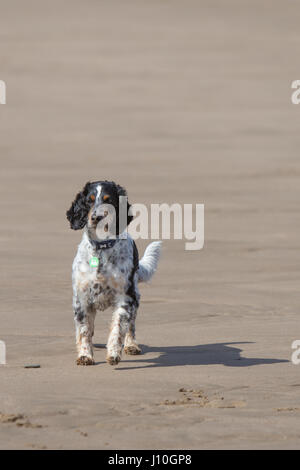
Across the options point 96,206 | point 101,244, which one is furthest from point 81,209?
point 101,244

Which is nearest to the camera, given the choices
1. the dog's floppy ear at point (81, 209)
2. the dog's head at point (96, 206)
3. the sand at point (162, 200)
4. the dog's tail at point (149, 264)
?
the sand at point (162, 200)

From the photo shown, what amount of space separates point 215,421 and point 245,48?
25491mm

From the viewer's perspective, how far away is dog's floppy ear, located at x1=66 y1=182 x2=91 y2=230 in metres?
8.71

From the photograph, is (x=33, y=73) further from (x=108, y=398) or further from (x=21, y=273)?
(x=108, y=398)

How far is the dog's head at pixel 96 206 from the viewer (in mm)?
8539

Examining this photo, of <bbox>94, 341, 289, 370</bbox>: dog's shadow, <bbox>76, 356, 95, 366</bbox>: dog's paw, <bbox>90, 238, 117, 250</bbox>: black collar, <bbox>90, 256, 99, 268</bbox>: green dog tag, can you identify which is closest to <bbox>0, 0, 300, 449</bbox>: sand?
<bbox>94, 341, 289, 370</bbox>: dog's shadow

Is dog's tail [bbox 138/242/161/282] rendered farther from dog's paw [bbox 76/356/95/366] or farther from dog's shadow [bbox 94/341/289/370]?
dog's paw [bbox 76/356/95/366]

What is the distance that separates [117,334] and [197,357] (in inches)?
29.1

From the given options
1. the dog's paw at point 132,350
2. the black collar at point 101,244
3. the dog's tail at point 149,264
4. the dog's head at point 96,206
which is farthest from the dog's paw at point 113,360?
the dog's tail at point 149,264

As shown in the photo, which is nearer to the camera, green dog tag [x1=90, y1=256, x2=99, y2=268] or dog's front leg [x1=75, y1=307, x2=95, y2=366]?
dog's front leg [x1=75, y1=307, x2=95, y2=366]

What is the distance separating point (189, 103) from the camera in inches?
1044

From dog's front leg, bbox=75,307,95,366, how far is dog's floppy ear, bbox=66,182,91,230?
65 cm

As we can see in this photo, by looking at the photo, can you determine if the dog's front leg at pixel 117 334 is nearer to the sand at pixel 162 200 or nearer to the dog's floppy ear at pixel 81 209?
the sand at pixel 162 200

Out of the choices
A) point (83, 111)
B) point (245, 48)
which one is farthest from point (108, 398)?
point (245, 48)
